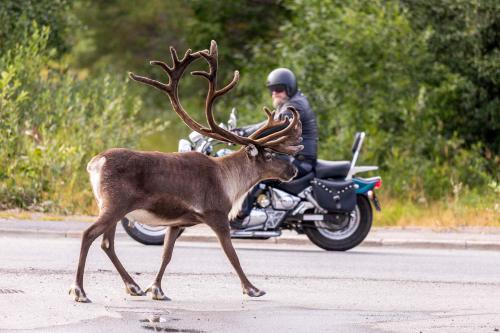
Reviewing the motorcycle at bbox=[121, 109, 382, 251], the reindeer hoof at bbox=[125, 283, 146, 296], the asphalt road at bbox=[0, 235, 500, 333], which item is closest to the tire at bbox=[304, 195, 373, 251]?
the motorcycle at bbox=[121, 109, 382, 251]

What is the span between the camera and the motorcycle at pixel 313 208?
14742 millimetres

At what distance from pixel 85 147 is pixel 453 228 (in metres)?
6.11

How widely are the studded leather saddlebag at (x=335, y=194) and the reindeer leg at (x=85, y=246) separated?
203 inches

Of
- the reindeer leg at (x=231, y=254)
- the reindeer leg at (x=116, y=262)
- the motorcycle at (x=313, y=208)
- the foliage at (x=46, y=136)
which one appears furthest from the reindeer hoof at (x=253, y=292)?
the foliage at (x=46, y=136)

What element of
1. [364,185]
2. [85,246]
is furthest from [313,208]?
[85,246]

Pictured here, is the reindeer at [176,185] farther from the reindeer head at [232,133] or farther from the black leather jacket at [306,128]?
the black leather jacket at [306,128]

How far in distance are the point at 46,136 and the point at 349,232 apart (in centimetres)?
645

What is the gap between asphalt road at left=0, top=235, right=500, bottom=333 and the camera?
9328 mm

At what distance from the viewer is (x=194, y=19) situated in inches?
1465

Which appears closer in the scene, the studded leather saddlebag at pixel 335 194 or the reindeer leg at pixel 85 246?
the reindeer leg at pixel 85 246

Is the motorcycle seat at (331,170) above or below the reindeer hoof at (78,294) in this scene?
above

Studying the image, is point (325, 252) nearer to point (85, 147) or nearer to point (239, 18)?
point (85, 147)

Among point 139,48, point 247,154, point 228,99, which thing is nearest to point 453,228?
point 247,154

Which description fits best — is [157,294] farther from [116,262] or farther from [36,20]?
[36,20]
